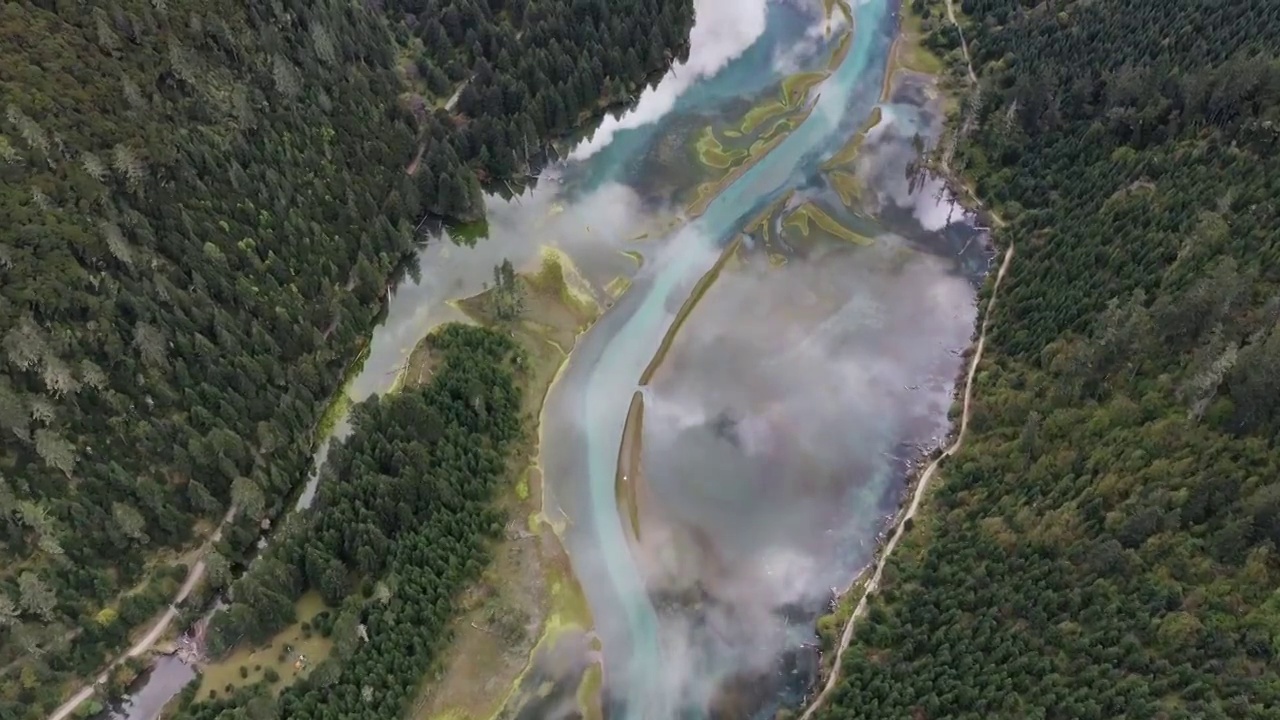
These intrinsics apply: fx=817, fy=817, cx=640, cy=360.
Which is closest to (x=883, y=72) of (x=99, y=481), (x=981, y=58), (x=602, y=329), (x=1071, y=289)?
(x=981, y=58)

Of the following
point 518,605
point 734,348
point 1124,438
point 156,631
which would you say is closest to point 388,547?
point 518,605

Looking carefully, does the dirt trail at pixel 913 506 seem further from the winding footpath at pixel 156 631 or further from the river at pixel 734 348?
the winding footpath at pixel 156 631

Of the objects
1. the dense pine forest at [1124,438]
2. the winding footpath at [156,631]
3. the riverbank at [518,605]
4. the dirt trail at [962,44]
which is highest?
the dirt trail at [962,44]

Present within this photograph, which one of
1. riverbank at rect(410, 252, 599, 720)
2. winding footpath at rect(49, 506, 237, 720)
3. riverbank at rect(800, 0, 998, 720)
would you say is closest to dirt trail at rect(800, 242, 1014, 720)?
riverbank at rect(800, 0, 998, 720)

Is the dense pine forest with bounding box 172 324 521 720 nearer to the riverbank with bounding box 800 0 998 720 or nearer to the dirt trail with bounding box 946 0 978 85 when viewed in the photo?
the riverbank with bounding box 800 0 998 720

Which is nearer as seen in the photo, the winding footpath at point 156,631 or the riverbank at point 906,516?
the winding footpath at point 156,631

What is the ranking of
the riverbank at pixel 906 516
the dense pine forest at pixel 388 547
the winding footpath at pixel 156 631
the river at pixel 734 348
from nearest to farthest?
the dense pine forest at pixel 388 547
the winding footpath at pixel 156 631
the riverbank at pixel 906 516
the river at pixel 734 348

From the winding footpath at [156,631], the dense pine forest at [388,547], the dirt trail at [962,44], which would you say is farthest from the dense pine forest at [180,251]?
the dirt trail at [962,44]
